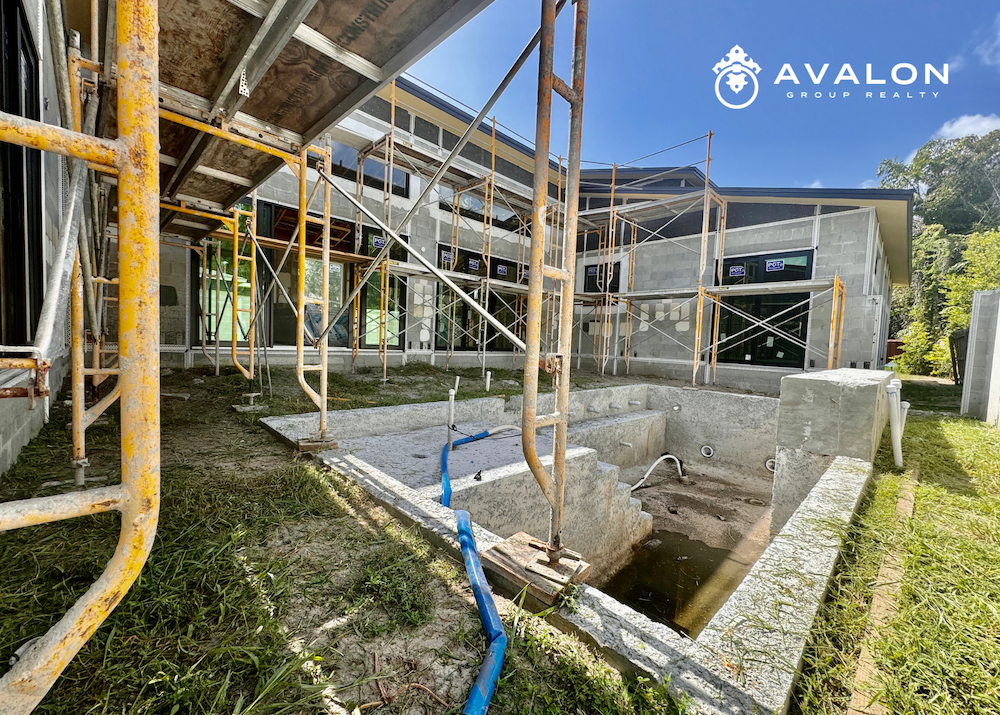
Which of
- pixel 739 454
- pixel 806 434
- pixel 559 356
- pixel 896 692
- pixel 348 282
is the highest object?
pixel 348 282

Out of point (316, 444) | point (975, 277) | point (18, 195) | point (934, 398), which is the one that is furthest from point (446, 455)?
point (975, 277)

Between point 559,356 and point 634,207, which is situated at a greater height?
point 634,207

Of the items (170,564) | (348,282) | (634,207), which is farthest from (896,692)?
(634,207)

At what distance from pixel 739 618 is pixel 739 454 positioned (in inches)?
309

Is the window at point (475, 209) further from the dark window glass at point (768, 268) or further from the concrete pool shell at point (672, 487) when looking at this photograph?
the concrete pool shell at point (672, 487)

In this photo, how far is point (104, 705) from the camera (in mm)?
1296

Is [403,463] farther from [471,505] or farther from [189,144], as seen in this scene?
[189,144]

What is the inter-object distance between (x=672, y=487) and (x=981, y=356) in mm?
6198

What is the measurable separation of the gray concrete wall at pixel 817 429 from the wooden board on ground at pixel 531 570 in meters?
3.41

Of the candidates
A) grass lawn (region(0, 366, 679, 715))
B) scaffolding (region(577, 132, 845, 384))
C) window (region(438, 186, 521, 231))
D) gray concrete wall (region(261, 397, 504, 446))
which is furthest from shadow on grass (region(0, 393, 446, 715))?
window (region(438, 186, 521, 231))

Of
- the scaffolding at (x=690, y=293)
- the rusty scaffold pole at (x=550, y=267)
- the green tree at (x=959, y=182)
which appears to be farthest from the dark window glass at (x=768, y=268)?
the green tree at (x=959, y=182)

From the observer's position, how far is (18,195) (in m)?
3.25

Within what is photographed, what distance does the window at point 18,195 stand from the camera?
9.68 feet

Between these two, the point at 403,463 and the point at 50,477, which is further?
the point at 403,463
